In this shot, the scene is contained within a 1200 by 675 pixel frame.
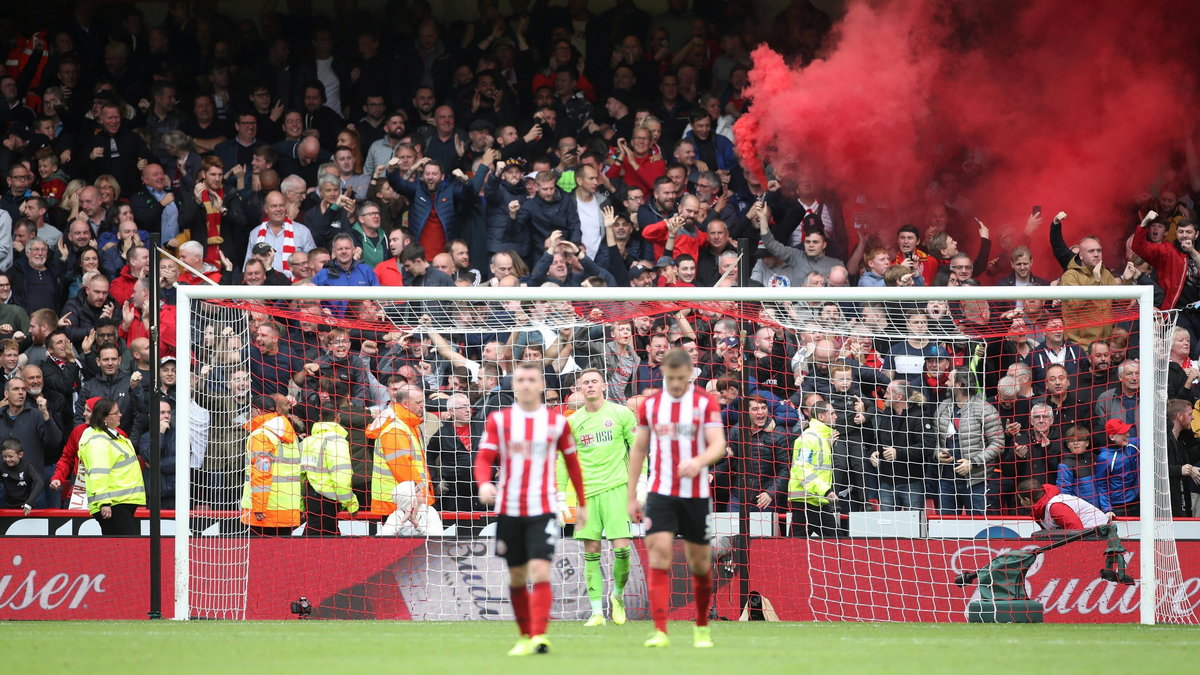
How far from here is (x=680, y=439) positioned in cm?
812

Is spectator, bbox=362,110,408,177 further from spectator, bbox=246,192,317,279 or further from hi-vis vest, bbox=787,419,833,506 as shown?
hi-vis vest, bbox=787,419,833,506

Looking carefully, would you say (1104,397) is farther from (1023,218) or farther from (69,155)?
(69,155)

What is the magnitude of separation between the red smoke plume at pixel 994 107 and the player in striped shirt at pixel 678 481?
628cm

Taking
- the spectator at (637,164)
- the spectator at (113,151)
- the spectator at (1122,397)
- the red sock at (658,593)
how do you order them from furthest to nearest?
the spectator at (113,151), the spectator at (637,164), the spectator at (1122,397), the red sock at (658,593)

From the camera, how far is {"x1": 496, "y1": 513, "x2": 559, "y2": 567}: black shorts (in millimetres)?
7477

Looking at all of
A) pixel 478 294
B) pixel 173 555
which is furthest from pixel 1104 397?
pixel 173 555

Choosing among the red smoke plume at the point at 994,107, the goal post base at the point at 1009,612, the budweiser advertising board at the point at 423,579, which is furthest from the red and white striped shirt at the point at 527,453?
the red smoke plume at the point at 994,107

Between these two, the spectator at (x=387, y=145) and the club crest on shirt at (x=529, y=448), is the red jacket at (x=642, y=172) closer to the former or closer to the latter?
the spectator at (x=387, y=145)

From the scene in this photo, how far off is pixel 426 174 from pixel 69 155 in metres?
3.86

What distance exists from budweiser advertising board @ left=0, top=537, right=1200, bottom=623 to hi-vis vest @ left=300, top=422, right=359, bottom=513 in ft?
1.52

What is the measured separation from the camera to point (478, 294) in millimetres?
10734

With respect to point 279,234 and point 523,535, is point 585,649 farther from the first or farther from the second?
point 279,234

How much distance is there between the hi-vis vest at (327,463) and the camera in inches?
455

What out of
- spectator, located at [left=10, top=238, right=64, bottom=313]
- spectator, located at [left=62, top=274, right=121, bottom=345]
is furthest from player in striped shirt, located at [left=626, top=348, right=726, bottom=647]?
spectator, located at [left=10, top=238, right=64, bottom=313]
